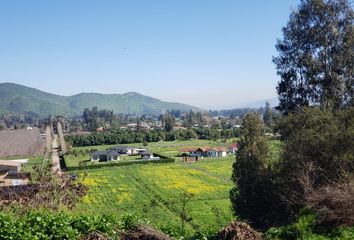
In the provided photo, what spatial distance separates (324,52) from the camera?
→ 64.9 feet

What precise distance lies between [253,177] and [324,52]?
6758mm

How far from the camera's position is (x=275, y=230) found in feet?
32.1

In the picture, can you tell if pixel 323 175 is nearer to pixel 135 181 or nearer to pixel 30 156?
pixel 135 181

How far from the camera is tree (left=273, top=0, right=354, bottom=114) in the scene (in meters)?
19.4

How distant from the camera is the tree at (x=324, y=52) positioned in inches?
765

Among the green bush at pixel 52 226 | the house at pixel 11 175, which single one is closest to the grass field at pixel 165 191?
the house at pixel 11 175

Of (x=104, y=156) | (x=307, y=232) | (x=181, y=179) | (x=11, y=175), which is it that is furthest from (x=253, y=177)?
(x=104, y=156)

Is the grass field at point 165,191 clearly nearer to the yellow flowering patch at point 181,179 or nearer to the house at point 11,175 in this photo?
the yellow flowering patch at point 181,179

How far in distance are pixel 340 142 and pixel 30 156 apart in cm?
5854

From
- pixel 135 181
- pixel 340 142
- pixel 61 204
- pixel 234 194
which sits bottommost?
pixel 135 181

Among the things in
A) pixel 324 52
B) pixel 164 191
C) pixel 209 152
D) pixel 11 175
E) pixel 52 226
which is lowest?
pixel 164 191

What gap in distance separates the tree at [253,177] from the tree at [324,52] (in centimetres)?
269

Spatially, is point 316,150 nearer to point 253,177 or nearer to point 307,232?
point 253,177

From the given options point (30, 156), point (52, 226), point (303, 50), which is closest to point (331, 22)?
point (303, 50)
